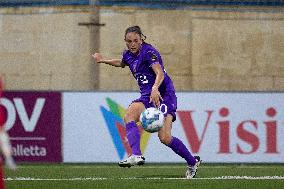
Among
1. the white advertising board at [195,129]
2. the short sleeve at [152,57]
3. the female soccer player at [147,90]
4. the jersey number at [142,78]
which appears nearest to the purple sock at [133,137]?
the female soccer player at [147,90]

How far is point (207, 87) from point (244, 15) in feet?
5.76

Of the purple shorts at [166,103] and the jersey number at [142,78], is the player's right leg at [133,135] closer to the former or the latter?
the purple shorts at [166,103]

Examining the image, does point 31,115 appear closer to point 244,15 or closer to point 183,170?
point 183,170

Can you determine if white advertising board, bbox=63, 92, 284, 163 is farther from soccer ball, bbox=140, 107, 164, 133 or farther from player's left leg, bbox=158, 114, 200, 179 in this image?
soccer ball, bbox=140, 107, 164, 133

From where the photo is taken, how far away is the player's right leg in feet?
39.2

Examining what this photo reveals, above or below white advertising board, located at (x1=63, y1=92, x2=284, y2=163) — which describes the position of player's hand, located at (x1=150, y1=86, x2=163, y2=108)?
above

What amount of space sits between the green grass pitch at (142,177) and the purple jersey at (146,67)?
1.12 metres

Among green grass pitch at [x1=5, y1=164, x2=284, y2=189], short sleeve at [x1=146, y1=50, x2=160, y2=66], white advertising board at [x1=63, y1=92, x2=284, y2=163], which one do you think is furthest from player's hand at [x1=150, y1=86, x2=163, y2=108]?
white advertising board at [x1=63, y1=92, x2=284, y2=163]

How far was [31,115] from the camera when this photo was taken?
16266 mm

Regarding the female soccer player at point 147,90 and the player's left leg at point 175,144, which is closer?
the female soccer player at point 147,90

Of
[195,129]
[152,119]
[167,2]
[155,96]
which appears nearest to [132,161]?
[152,119]

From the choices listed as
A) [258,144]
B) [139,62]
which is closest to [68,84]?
[258,144]

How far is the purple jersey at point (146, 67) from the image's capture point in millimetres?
12445

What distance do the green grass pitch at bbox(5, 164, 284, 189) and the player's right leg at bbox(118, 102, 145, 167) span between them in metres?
0.25
